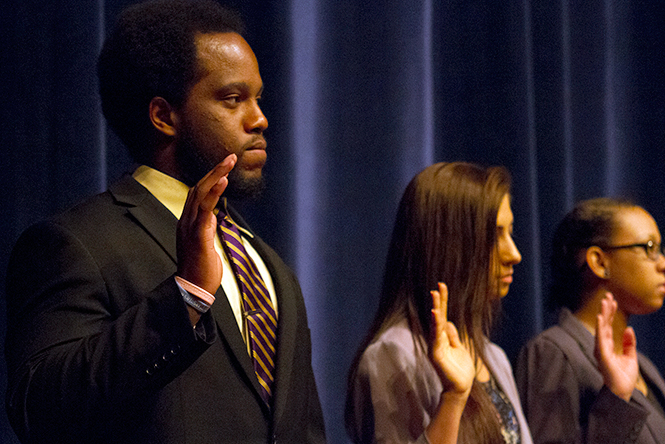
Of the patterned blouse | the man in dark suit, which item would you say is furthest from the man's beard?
the patterned blouse

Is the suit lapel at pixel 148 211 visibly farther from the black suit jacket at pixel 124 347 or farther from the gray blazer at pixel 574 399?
the gray blazer at pixel 574 399

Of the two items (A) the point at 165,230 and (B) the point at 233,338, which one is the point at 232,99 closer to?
(A) the point at 165,230

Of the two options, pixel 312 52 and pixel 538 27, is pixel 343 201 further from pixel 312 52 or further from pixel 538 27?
pixel 538 27

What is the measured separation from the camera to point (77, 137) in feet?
5.45

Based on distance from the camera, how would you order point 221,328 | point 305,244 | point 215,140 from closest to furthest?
point 221,328
point 215,140
point 305,244

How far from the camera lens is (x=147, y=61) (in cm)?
121

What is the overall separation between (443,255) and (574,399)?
1.66 feet

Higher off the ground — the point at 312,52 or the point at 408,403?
the point at 312,52

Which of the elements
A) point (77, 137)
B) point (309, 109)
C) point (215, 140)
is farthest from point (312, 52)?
point (215, 140)

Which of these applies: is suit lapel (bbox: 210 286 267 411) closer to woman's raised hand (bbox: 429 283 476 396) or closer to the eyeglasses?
woman's raised hand (bbox: 429 283 476 396)

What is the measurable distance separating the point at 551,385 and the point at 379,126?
844 mm

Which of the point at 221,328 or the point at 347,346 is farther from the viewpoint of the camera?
the point at 347,346

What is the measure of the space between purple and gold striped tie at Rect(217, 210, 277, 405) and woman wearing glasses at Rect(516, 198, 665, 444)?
82 cm

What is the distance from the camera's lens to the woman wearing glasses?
1.67 metres
